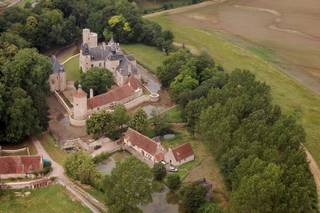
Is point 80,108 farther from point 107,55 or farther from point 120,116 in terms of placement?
point 107,55

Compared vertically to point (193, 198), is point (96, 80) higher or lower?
higher

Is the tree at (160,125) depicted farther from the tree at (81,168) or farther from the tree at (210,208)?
the tree at (210,208)

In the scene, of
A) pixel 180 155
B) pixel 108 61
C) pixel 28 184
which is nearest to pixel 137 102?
pixel 108 61

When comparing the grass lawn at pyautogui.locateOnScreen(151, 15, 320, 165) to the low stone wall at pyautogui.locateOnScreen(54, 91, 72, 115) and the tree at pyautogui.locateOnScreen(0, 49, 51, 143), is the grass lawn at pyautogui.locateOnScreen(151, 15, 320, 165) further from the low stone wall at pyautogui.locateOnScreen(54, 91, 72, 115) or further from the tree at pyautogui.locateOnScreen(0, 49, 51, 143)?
the tree at pyautogui.locateOnScreen(0, 49, 51, 143)

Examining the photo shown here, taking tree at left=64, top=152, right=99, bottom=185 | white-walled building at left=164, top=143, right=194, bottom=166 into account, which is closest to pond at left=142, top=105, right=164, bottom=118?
white-walled building at left=164, top=143, right=194, bottom=166

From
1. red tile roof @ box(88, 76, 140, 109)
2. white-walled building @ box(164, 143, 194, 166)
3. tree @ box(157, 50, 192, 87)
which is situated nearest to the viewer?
white-walled building @ box(164, 143, 194, 166)

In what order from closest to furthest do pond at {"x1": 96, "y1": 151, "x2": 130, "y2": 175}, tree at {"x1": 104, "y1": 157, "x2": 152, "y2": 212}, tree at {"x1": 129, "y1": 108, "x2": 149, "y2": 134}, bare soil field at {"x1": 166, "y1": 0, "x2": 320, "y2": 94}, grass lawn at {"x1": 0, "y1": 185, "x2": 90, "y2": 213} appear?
tree at {"x1": 104, "y1": 157, "x2": 152, "y2": 212} < grass lawn at {"x1": 0, "y1": 185, "x2": 90, "y2": 213} < pond at {"x1": 96, "y1": 151, "x2": 130, "y2": 175} < tree at {"x1": 129, "y1": 108, "x2": 149, "y2": 134} < bare soil field at {"x1": 166, "y1": 0, "x2": 320, "y2": 94}
